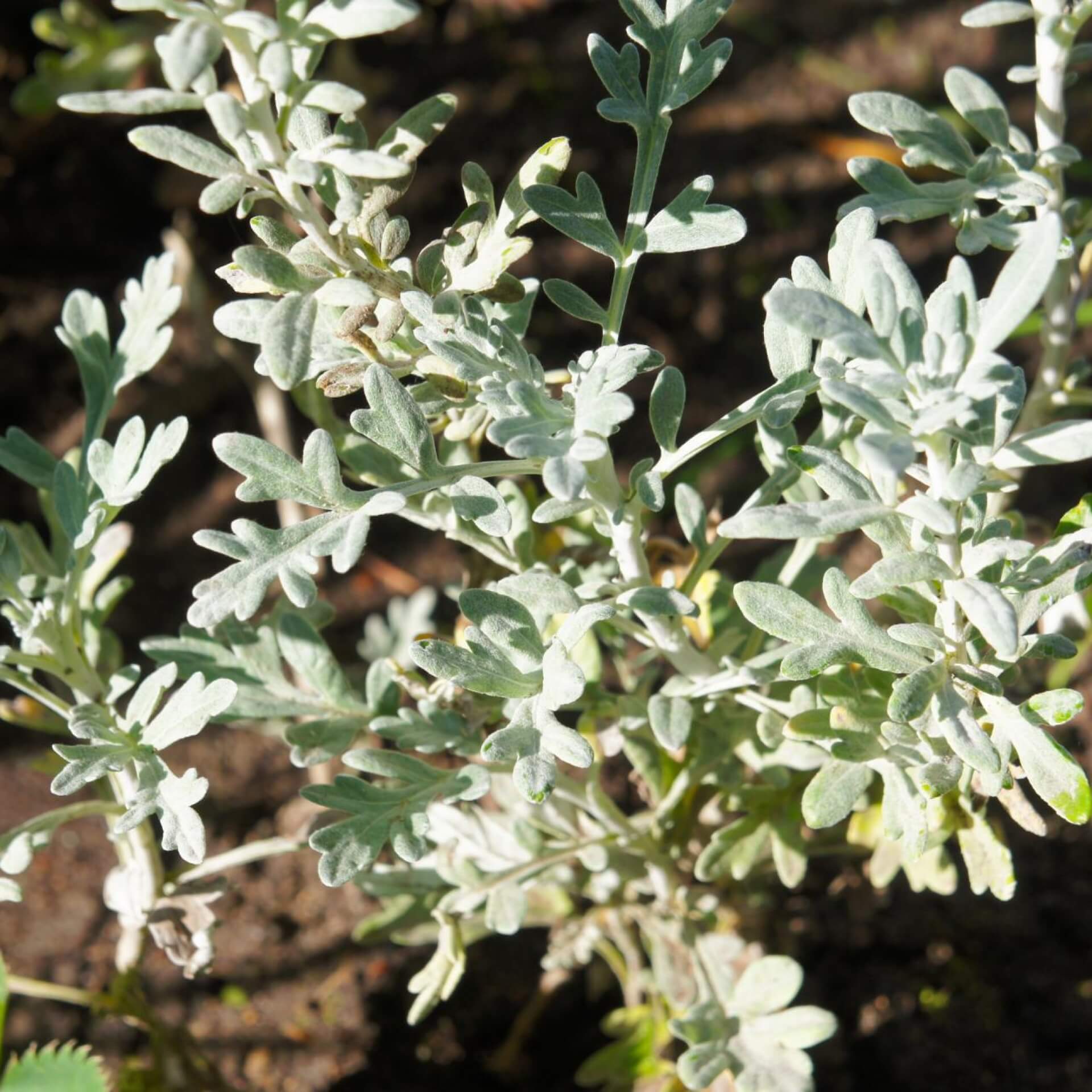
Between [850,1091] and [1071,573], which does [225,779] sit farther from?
[1071,573]

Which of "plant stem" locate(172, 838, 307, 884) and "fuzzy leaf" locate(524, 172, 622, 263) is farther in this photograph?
"plant stem" locate(172, 838, 307, 884)

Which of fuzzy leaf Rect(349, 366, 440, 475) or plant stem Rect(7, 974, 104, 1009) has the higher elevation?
fuzzy leaf Rect(349, 366, 440, 475)

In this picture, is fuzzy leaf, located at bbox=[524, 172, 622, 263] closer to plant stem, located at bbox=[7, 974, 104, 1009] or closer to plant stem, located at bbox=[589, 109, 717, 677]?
plant stem, located at bbox=[589, 109, 717, 677]

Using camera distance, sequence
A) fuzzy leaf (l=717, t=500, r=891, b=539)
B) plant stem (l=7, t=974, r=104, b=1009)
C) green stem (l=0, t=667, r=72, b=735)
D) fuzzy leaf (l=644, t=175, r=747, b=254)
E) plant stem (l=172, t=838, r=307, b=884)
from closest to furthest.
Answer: fuzzy leaf (l=717, t=500, r=891, b=539) < fuzzy leaf (l=644, t=175, r=747, b=254) < green stem (l=0, t=667, r=72, b=735) < plant stem (l=172, t=838, r=307, b=884) < plant stem (l=7, t=974, r=104, b=1009)

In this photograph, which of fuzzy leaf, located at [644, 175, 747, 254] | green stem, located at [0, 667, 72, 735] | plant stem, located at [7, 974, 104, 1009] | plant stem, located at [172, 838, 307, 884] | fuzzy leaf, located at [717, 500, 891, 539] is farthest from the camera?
plant stem, located at [7, 974, 104, 1009]

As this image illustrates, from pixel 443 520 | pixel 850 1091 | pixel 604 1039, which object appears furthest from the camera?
pixel 604 1039

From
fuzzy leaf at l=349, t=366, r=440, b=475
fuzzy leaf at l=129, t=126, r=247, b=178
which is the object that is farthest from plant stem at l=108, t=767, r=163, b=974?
fuzzy leaf at l=129, t=126, r=247, b=178

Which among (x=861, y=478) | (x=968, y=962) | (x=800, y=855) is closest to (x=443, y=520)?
(x=861, y=478)

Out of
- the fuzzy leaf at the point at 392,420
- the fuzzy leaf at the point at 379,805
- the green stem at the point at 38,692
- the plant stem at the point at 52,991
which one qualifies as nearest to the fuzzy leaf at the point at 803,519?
the fuzzy leaf at the point at 392,420
